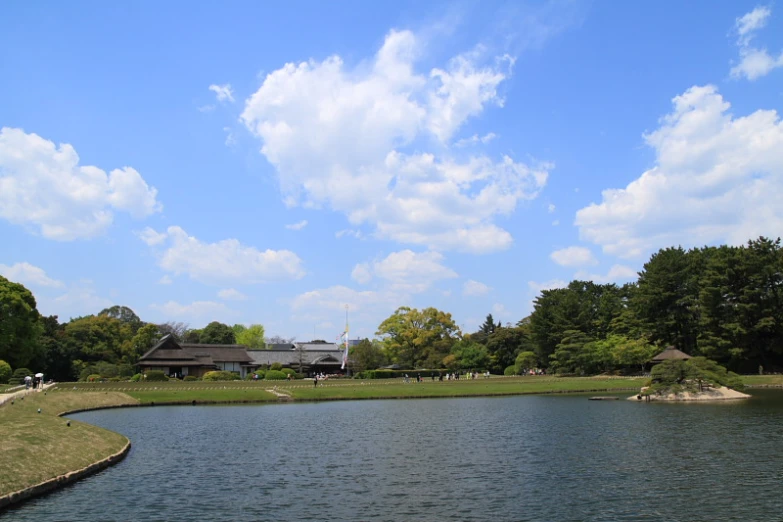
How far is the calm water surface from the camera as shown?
1633 cm

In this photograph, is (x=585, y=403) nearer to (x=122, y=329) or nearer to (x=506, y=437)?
(x=506, y=437)

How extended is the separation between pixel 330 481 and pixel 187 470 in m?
6.24

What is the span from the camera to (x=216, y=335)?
13862 cm

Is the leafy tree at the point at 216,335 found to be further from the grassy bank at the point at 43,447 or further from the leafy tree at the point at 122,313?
the grassy bank at the point at 43,447

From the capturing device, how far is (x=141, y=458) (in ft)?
82.6

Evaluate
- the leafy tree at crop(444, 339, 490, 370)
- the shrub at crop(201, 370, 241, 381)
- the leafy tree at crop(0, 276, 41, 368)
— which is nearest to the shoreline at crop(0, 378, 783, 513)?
the leafy tree at crop(0, 276, 41, 368)

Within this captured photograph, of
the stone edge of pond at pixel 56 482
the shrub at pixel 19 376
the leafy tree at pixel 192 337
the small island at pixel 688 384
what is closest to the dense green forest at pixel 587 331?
the shrub at pixel 19 376

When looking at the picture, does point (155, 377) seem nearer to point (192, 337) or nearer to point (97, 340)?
point (97, 340)

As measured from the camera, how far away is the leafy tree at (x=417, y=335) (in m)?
110

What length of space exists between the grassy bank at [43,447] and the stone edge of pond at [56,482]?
200 millimetres

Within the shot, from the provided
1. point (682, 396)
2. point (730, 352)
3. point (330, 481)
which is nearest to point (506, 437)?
point (330, 481)

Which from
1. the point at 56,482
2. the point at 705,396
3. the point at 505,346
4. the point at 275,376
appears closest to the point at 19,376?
the point at 275,376

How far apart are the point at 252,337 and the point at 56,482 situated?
162 metres

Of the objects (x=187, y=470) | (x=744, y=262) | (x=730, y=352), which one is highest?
(x=744, y=262)
